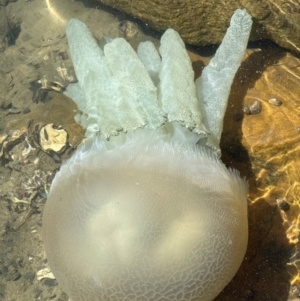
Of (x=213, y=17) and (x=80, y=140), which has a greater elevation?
(x=213, y=17)

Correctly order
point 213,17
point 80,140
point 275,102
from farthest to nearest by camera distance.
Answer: point 80,140, point 213,17, point 275,102

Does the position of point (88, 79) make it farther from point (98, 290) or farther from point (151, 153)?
point (98, 290)

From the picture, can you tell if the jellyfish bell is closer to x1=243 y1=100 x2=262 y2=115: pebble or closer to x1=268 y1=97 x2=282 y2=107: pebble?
x1=243 y1=100 x2=262 y2=115: pebble

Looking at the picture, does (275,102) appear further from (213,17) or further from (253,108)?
(213,17)

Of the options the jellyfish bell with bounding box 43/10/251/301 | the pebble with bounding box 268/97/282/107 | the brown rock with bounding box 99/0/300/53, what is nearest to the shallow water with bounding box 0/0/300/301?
the pebble with bounding box 268/97/282/107

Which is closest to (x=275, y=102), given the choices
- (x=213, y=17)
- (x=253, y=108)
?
(x=253, y=108)

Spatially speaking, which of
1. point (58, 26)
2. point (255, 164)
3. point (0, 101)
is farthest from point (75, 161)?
point (58, 26)
